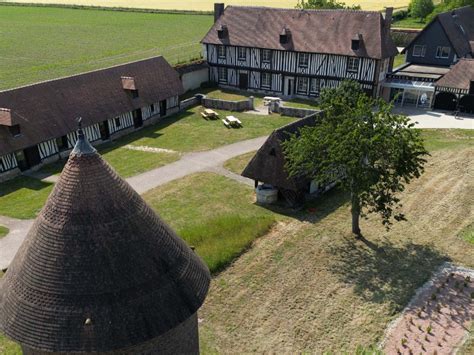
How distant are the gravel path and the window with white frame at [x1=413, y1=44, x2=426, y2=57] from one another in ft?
78.1

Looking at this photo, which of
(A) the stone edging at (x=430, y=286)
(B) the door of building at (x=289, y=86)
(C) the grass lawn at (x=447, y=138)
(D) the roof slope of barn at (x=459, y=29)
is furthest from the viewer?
(D) the roof slope of barn at (x=459, y=29)

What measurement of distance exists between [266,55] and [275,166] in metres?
23.0

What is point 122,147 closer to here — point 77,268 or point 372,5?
point 77,268

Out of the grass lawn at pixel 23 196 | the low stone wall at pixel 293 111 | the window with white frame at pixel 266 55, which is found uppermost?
the window with white frame at pixel 266 55

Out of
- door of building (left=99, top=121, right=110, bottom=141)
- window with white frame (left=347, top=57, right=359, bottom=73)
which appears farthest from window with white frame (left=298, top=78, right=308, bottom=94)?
door of building (left=99, top=121, right=110, bottom=141)

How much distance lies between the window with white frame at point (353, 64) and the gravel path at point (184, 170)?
41.5 feet

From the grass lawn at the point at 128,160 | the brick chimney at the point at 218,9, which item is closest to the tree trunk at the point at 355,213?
the grass lawn at the point at 128,160

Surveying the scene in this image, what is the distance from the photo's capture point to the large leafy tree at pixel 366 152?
19312 mm

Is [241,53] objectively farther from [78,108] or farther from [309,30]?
[78,108]

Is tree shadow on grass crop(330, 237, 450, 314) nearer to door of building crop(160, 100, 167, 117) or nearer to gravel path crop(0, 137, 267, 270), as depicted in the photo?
gravel path crop(0, 137, 267, 270)

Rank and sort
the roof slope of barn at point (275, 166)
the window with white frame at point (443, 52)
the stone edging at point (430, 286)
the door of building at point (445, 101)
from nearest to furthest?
the stone edging at point (430, 286) < the roof slope of barn at point (275, 166) < the door of building at point (445, 101) < the window with white frame at point (443, 52)

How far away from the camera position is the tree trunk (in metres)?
20.5

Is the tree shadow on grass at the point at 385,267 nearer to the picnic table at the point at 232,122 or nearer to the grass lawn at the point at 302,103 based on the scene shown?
the picnic table at the point at 232,122

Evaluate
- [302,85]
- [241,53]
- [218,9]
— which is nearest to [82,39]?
[218,9]
